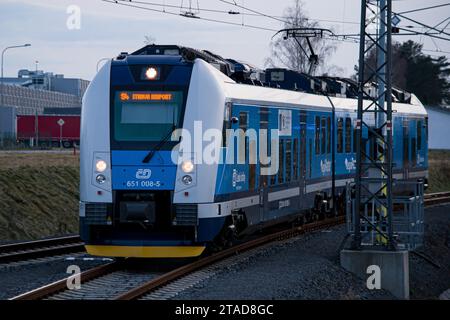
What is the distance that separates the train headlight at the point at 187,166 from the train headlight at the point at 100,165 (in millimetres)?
1250

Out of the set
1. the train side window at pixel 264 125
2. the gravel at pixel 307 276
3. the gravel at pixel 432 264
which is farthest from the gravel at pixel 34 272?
the gravel at pixel 432 264

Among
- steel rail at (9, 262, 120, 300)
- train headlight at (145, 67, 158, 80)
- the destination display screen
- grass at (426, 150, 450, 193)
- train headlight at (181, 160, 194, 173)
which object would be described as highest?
train headlight at (145, 67, 158, 80)

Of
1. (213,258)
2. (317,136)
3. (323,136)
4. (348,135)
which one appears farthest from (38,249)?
(348,135)

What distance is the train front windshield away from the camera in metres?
15.1

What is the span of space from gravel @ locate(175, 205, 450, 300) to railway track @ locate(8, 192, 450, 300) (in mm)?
352

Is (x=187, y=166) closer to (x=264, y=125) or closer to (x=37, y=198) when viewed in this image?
(x=264, y=125)

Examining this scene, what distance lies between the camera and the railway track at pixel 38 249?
16625 mm

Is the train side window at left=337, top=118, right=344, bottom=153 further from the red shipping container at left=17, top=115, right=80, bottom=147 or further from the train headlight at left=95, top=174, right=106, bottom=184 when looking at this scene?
the red shipping container at left=17, top=115, right=80, bottom=147

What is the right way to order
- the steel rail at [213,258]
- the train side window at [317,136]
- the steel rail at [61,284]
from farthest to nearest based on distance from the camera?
the train side window at [317,136]
the steel rail at [213,258]
the steel rail at [61,284]

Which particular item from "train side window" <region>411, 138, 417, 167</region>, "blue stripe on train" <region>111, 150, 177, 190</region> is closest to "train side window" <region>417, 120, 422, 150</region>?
"train side window" <region>411, 138, 417, 167</region>

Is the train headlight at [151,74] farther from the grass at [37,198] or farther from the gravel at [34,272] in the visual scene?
the grass at [37,198]

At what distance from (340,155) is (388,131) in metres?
7.48
